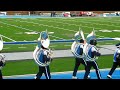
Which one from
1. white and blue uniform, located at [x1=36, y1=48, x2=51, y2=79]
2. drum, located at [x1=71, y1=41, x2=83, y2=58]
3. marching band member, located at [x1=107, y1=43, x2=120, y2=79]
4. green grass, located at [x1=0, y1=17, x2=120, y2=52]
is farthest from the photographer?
green grass, located at [x1=0, y1=17, x2=120, y2=52]

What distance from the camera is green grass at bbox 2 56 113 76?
8.75 meters

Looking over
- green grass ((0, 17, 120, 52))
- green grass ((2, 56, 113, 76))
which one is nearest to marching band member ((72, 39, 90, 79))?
green grass ((2, 56, 113, 76))

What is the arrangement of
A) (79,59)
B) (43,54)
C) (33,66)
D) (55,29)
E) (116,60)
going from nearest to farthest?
(43,54) → (79,59) → (116,60) → (33,66) → (55,29)

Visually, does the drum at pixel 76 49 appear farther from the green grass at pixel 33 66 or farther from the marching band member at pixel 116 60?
the marching band member at pixel 116 60

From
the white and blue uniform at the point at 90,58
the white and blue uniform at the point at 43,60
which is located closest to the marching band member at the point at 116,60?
the white and blue uniform at the point at 90,58

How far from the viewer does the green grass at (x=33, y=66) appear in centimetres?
875

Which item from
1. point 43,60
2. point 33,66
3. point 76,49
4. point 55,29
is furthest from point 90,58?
point 55,29

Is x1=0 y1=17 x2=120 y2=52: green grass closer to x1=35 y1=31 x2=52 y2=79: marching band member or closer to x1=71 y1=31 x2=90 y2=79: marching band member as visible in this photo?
x1=71 y1=31 x2=90 y2=79: marching band member

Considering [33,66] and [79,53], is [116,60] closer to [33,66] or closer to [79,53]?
[79,53]

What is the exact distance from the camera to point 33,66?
8.76 m

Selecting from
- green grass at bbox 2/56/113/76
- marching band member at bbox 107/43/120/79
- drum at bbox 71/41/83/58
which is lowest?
green grass at bbox 2/56/113/76

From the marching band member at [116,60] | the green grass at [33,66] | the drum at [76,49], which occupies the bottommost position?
the green grass at [33,66]
